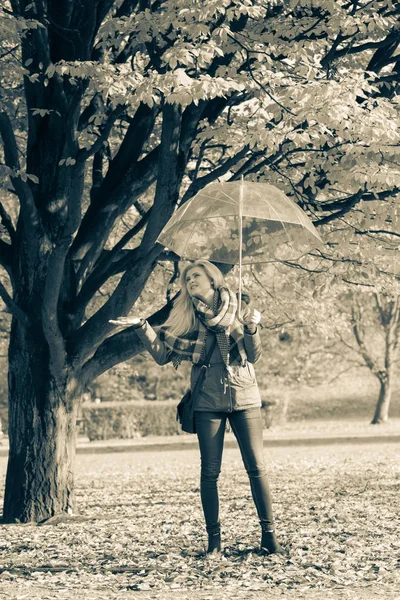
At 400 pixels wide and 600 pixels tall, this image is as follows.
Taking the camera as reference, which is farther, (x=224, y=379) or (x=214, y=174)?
(x=214, y=174)

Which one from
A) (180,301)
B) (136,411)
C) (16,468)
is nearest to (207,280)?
(180,301)

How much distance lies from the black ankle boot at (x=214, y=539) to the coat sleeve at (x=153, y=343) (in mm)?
1181

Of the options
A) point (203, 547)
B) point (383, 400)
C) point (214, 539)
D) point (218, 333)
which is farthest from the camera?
point (383, 400)

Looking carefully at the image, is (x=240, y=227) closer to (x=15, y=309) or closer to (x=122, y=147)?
(x=15, y=309)

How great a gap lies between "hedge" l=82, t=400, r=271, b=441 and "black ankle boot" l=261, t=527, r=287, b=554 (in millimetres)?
19873

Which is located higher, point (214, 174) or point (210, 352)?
point (214, 174)

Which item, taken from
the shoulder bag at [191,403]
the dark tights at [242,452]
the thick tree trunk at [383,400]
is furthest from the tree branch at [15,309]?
the thick tree trunk at [383,400]

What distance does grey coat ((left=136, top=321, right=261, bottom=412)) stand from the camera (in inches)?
231

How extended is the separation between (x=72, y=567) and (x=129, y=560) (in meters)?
0.42

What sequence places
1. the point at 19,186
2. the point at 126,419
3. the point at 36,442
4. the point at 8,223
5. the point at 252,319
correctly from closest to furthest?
the point at 252,319, the point at 19,186, the point at 36,442, the point at 8,223, the point at 126,419

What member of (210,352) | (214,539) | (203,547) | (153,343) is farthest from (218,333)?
(203,547)

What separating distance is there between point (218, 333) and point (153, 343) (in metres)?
0.44

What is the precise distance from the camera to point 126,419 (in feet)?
85.1

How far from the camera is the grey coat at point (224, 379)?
19.2 ft
